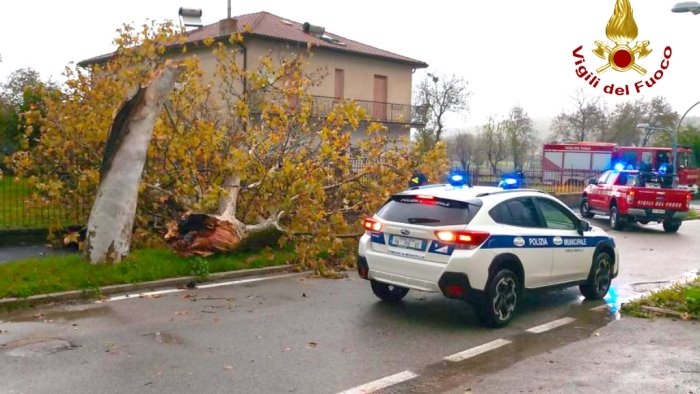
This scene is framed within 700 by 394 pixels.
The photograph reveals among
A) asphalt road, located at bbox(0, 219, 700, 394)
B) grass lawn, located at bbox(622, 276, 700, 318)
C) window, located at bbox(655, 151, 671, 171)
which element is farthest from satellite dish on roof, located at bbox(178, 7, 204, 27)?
window, located at bbox(655, 151, 671, 171)

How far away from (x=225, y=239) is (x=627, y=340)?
250 inches

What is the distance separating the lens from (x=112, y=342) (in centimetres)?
666

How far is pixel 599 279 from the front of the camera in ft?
30.6

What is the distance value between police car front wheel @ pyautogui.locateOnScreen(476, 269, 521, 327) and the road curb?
14.6 ft

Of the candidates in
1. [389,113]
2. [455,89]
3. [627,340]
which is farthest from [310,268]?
[455,89]

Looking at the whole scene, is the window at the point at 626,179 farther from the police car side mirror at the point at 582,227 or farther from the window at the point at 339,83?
the window at the point at 339,83

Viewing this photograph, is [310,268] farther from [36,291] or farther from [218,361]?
[218,361]

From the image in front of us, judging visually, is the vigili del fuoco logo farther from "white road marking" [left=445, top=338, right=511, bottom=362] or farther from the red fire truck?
the red fire truck

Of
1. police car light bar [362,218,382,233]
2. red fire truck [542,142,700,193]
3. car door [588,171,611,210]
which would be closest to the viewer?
police car light bar [362,218,382,233]

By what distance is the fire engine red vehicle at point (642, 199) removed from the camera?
18.8m

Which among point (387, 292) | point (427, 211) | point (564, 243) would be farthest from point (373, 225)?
point (564, 243)

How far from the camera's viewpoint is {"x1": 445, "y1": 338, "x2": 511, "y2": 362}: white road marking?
251 inches

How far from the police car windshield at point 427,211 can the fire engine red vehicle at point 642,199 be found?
43.0 feet

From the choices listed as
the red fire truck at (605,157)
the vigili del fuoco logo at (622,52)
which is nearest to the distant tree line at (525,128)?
the red fire truck at (605,157)
